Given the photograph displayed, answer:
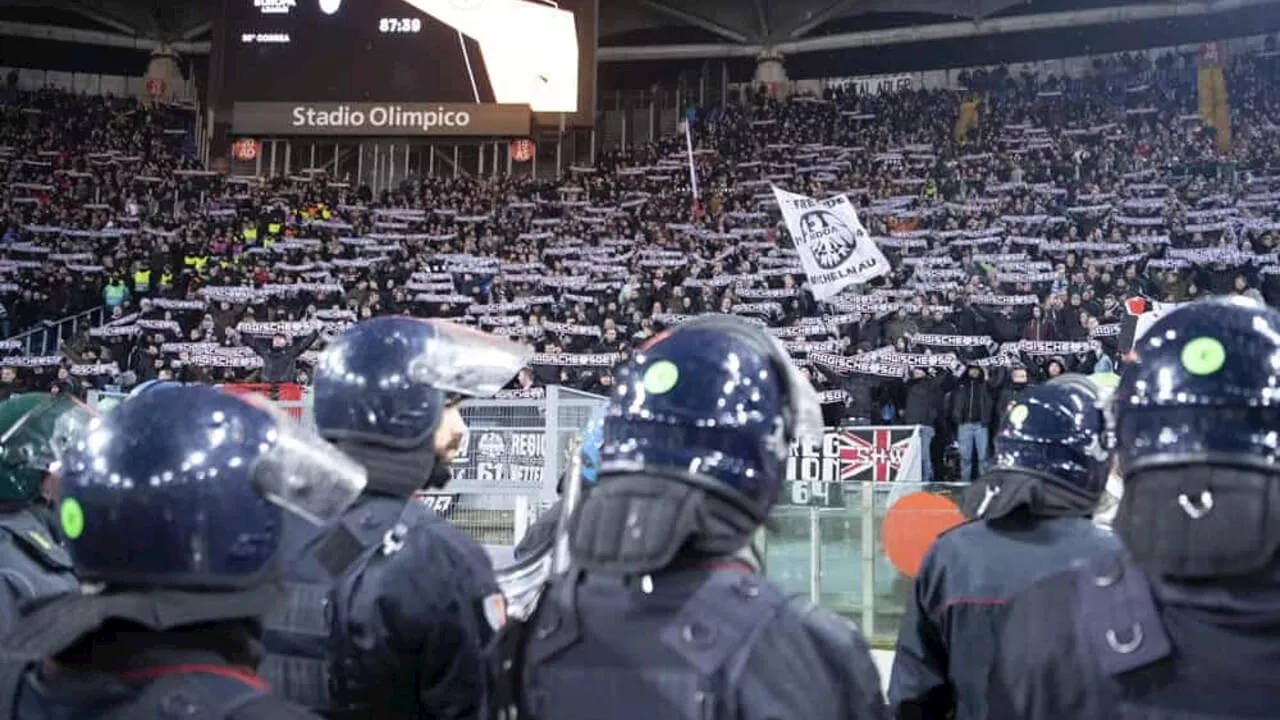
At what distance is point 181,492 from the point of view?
5.53 ft

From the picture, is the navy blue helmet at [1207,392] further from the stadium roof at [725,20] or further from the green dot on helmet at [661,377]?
the stadium roof at [725,20]

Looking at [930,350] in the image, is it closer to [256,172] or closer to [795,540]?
[795,540]

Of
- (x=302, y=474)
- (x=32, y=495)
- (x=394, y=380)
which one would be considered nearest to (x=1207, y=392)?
(x=302, y=474)

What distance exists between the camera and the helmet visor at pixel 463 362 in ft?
10.0

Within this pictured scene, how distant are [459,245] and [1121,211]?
11.9m

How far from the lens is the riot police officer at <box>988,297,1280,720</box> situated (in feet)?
5.04

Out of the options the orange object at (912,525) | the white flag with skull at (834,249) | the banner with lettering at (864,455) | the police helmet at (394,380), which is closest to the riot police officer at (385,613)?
the police helmet at (394,380)

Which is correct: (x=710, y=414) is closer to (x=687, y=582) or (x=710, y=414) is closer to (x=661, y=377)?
(x=661, y=377)

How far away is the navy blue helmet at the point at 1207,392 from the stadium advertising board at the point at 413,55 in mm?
23921

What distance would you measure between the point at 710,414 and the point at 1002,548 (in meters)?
1.34

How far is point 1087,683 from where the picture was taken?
164 centimetres

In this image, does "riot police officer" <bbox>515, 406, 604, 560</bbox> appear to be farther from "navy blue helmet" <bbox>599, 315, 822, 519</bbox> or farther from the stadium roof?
the stadium roof

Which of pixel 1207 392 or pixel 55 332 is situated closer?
pixel 1207 392

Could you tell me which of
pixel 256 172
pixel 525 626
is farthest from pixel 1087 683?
pixel 256 172
